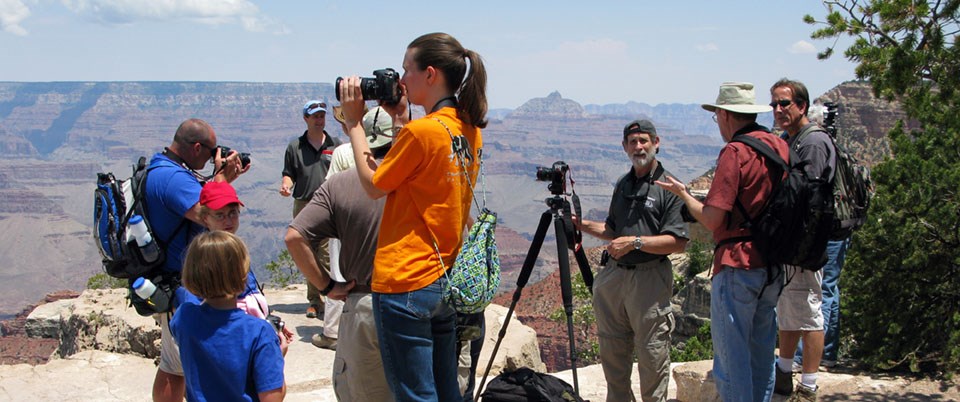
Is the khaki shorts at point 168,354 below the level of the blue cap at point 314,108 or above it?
below

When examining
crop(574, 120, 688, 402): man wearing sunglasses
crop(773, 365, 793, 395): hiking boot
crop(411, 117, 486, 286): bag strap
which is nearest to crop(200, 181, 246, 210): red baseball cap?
crop(411, 117, 486, 286): bag strap

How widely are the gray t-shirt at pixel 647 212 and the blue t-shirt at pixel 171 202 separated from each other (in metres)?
2.39

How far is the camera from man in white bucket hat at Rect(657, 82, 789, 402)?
12.1ft

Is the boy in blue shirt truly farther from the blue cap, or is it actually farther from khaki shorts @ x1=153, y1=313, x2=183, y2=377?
the blue cap

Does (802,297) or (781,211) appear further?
(802,297)

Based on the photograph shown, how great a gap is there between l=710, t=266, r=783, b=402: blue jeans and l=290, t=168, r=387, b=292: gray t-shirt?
1701mm

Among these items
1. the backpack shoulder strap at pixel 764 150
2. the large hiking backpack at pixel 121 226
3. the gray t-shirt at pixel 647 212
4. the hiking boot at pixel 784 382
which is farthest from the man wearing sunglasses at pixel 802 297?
the large hiking backpack at pixel 121 226

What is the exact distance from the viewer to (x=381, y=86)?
126 inches

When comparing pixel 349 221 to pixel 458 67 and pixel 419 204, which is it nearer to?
pixel 419 204

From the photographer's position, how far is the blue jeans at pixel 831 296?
5375 mm

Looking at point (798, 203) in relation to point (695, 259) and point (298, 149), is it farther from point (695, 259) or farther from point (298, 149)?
point (695, 259)

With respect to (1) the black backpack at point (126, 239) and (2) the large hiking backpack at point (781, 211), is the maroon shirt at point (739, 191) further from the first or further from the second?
(1) the black backpack at point (126, 239)

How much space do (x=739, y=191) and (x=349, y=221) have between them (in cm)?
186

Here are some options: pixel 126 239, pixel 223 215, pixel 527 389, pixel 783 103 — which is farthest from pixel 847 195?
pixel 126 239
